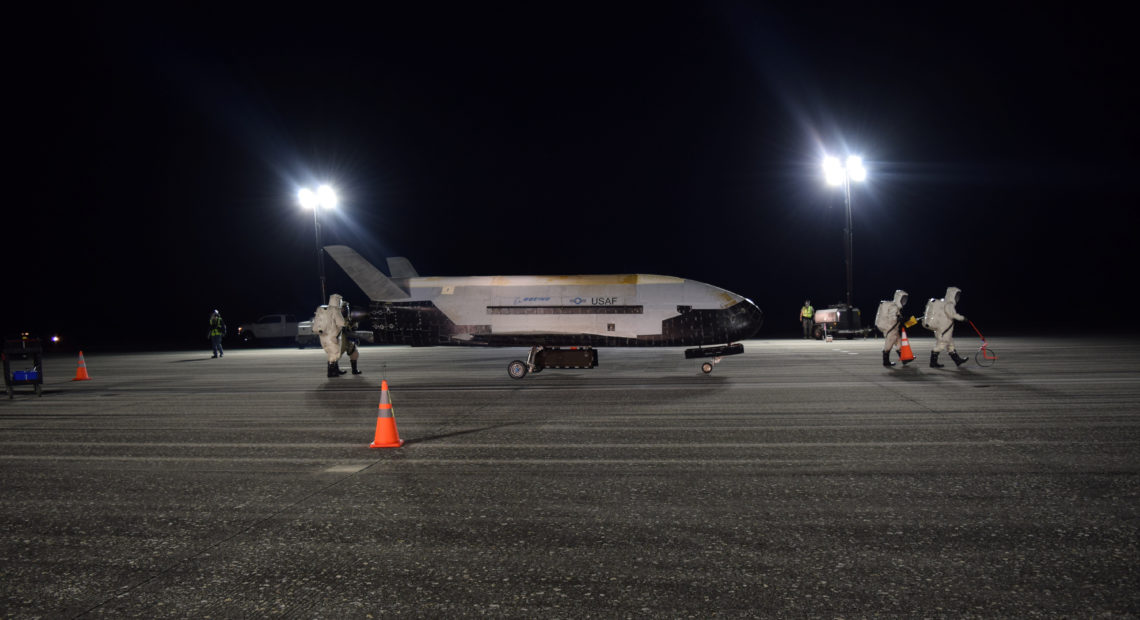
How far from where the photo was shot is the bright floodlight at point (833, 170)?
3091 cm

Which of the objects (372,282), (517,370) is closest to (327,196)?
(372,282)

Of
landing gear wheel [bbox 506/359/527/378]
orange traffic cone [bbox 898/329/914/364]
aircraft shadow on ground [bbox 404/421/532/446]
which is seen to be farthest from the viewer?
orange traffic cone [bbox 898/329/914/364]

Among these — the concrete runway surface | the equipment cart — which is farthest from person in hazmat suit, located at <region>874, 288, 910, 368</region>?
the equipment cart

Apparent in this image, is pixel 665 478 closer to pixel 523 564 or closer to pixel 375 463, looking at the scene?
pixel 523 564

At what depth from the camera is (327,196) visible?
31531mm

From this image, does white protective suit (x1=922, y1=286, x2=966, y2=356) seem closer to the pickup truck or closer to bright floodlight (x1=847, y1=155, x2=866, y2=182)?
bright floodlight (x1=847, y1=155, x2=866, y2=182)

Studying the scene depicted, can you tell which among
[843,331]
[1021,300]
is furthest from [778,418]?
[1021,300]

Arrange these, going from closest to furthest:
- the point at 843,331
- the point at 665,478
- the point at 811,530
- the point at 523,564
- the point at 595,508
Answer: the point at 523,564, the point at 811,530, the point at 595,508, the point at 665,478, the point at 843,331

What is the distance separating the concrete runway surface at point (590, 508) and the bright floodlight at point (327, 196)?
791 inches

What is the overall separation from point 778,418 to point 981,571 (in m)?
6.04

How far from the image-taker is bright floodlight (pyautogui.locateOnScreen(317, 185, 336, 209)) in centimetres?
3131

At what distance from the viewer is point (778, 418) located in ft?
33.4

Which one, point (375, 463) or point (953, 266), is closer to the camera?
point (375, 463)

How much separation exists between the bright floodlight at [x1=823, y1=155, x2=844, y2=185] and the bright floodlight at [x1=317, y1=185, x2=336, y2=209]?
23.1 meters
